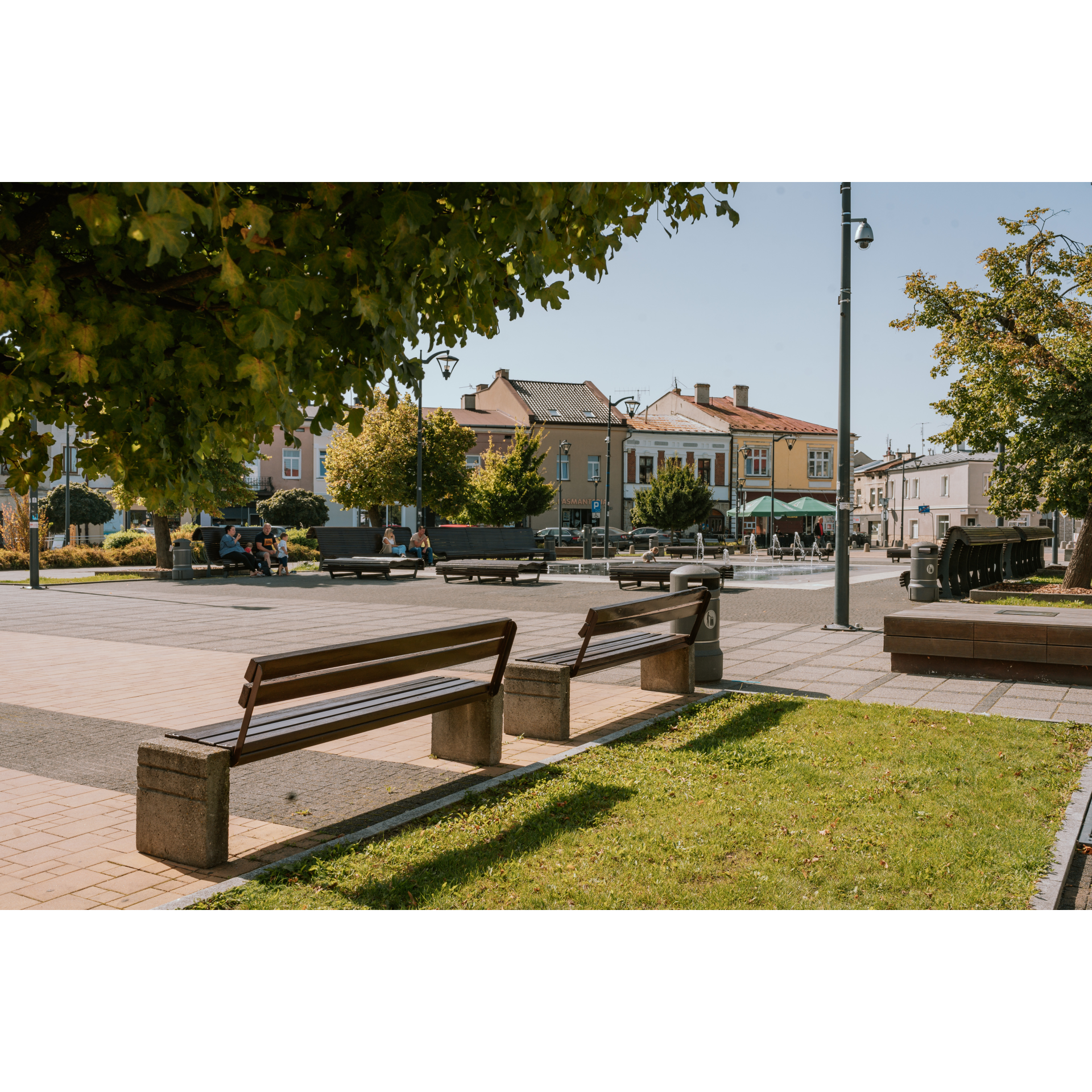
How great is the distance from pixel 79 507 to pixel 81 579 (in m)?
23.7

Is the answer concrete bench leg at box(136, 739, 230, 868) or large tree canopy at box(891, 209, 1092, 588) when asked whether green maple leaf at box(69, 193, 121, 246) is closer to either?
concrete bench leg at box(136, 739, 230, 868)

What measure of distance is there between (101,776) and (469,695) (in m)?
2.11

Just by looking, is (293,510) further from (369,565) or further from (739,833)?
(739,833)

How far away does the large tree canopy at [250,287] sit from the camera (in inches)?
132

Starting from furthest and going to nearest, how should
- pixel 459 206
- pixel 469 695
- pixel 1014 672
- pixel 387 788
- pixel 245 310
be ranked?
1. pixel 1014 672
2. pixel 469 695
3. pixel 387 788
4. pixel 459 206
5. pixel 245 310

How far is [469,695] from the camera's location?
18.8 feet

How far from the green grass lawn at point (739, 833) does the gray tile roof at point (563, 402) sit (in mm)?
59252

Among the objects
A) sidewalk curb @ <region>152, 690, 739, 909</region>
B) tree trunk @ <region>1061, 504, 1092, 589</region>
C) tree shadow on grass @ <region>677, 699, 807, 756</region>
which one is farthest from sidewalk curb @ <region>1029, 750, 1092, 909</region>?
tree trunk @ <region>1061, 504, 1092, 589</region>

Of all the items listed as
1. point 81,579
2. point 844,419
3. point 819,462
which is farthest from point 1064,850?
point 819,462

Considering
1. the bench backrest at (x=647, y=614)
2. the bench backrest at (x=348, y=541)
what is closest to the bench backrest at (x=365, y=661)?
the bench backrest at (x=647, y=614)

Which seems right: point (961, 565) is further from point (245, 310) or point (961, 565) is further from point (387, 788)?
point (245, 310)

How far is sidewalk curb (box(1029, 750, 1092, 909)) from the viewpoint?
3789mm

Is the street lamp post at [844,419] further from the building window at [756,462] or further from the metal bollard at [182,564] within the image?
the building window at [756,462]

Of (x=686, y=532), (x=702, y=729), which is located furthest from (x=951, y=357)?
(x=686, y=532)
